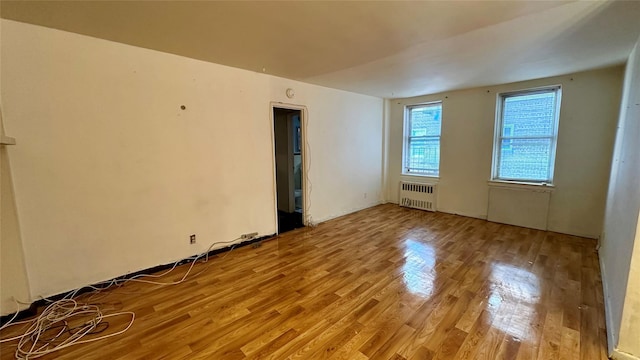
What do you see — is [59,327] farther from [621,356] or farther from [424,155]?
[424,155]

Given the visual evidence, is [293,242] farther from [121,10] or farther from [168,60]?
[121,10]

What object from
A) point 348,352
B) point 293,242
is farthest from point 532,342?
point 293,242

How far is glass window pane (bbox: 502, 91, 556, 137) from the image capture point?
158 inches

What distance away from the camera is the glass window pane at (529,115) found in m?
4.01

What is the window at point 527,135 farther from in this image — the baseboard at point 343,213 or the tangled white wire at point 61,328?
the tangled white wire at point 61,328

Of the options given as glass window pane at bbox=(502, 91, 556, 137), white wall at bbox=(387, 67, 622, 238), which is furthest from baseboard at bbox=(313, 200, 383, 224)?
glass window pane at bbox=(502, 91, 556, 137)

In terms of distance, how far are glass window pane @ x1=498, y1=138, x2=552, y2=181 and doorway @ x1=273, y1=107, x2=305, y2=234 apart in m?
3.53

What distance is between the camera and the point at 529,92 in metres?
4.14

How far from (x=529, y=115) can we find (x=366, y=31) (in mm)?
3505

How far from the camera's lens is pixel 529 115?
420 centimetres

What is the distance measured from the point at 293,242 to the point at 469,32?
10.1ft

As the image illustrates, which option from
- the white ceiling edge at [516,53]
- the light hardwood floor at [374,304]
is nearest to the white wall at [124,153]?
the light hardwood floor at [374,304]

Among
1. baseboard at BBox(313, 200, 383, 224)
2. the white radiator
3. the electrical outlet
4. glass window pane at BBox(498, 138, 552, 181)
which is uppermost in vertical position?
glass window pane at BBox(498, 138, 552, 181)

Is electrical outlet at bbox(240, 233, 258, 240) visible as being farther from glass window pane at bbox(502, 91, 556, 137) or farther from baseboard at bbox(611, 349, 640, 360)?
glass window pane at bbox(502, 91, 556, 137)
